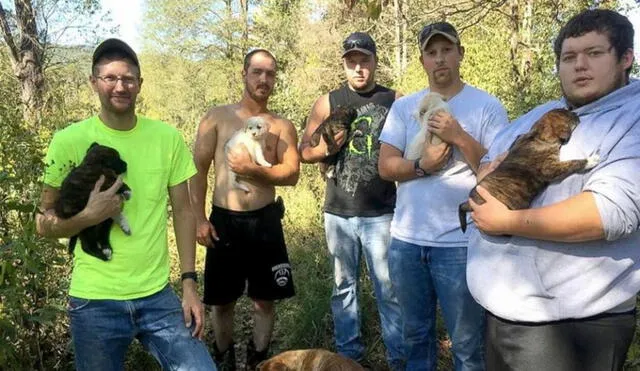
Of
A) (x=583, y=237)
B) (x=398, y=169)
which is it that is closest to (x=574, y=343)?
(x=583, y=237)

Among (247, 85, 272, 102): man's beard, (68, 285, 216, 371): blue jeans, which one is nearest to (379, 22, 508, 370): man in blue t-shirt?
(247, 85, 272, 102): man's beard

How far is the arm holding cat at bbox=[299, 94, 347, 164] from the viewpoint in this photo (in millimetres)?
4168

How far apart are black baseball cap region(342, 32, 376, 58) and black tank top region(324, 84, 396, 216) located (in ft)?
1.21

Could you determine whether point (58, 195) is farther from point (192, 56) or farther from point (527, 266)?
point (192, 56)

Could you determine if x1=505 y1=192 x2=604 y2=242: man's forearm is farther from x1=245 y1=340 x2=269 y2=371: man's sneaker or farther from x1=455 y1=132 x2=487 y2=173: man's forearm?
x1=245 y1=340 x2=269 y2=371: man's sneaker

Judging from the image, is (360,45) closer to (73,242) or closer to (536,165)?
(536,165)

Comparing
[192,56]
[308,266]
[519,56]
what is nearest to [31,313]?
[308,266]

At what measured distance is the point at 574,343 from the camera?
6.63 feet

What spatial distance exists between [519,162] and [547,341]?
0.72 m

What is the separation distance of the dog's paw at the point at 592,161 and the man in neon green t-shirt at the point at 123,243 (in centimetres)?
204

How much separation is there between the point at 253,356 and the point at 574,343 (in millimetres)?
2967

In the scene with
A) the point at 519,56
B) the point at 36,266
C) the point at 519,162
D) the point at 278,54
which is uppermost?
the point at 278,54

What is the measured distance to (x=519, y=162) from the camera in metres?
2.21

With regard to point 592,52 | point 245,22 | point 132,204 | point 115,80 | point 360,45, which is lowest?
point 132,204
